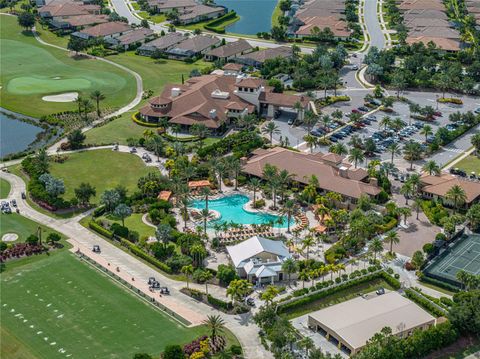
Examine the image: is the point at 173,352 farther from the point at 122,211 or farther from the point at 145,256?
the point at 122,211

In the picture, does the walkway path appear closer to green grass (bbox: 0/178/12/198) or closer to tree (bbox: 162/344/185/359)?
green grass (bbox: 0/178/12/198)

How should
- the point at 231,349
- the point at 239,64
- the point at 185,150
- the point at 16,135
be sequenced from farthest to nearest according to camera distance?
the point at 239,64
the point at 16,135
the point at 185,150
the point at 231,349

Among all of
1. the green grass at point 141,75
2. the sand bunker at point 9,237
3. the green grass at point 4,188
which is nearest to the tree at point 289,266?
the sand bunker at point 9,237

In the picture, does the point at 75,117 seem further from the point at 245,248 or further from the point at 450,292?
the point at 450,292

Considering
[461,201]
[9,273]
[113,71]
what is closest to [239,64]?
[113,71]

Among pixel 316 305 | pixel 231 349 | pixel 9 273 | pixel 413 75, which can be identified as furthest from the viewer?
pixel 413 75

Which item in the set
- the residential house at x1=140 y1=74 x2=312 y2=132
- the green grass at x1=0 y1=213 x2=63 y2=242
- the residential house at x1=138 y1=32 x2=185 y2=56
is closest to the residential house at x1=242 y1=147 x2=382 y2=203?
the residential house at x1=140 y1=74 x2=312 y2=132

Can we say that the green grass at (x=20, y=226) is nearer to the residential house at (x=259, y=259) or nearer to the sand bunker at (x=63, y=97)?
the residential house at (x=259, y=259)
